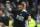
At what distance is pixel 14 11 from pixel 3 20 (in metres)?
0.56

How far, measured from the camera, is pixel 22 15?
5.65 meters

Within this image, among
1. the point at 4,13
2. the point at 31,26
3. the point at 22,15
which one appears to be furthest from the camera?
the point at 31,26

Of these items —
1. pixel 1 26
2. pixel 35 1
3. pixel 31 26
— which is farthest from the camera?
pixel 35 1

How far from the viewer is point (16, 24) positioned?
5.73m

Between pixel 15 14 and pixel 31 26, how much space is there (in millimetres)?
3161

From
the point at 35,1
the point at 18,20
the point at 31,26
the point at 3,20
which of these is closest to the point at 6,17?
the point at 3,20

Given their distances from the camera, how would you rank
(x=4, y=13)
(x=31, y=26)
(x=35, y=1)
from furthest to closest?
1. (x=35, y=1)
2. (x=31, y=26)
3. (x=4, y=13)

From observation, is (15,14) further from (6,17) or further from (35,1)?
(35,1)

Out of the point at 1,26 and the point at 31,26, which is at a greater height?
the point at 1,26

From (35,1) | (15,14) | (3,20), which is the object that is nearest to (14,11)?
(15,14)

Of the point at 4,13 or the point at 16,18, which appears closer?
the point at 16,18

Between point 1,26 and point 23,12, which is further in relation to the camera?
point 23,12

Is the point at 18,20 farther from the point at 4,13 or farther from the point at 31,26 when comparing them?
the point at 31,26

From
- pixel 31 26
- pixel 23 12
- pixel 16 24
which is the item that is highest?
pixel 23 12
